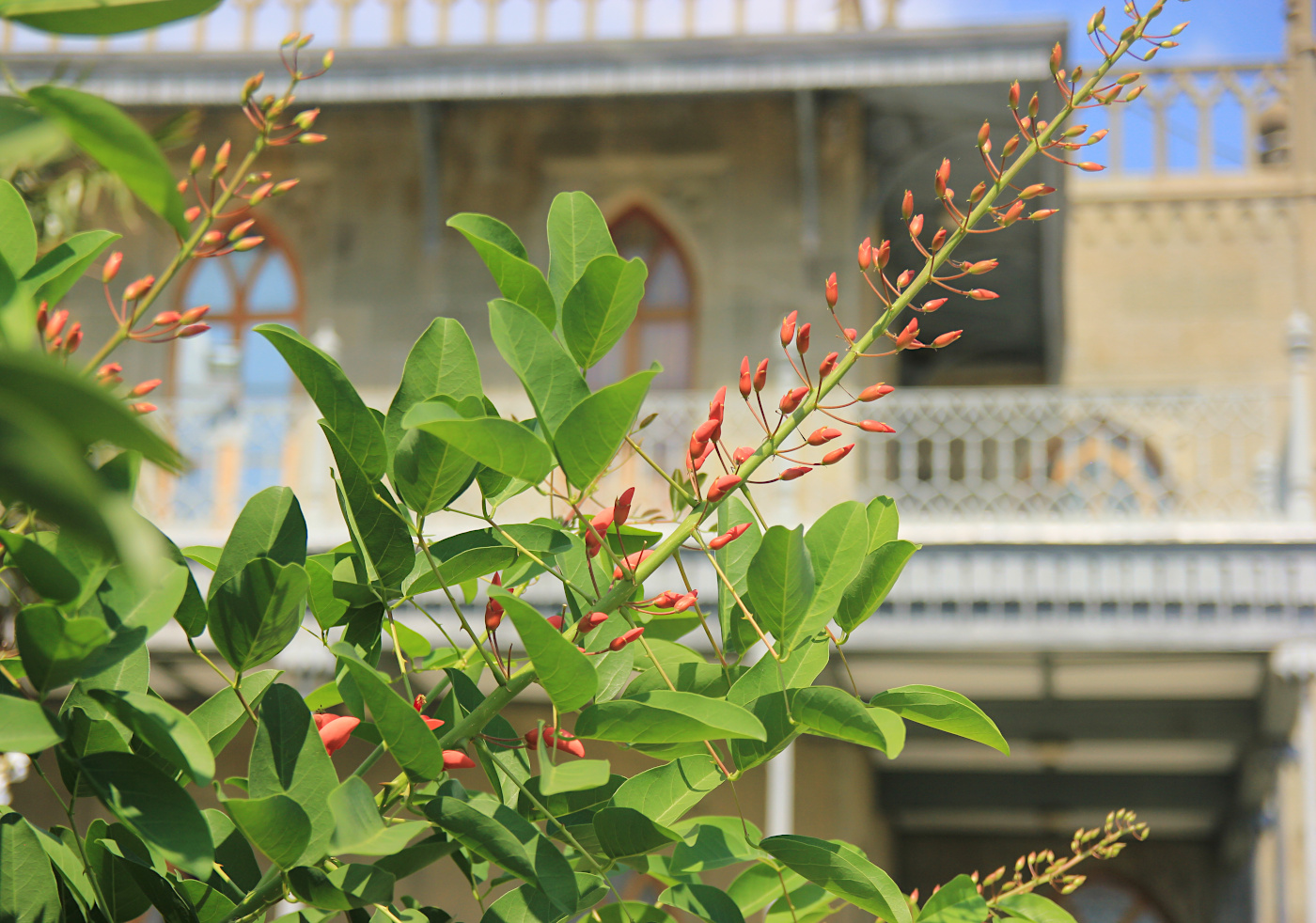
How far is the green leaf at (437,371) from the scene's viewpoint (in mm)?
882

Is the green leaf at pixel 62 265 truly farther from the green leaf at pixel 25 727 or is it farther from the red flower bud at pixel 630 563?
the red flower bud at pixel 630 563

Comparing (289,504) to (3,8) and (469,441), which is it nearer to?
(469,441)

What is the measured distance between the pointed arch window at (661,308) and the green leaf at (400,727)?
8330mm

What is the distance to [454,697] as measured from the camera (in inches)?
35.7

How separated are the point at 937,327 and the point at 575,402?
33.5ft

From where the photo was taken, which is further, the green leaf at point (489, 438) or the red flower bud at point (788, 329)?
the red flower bud at point (788, 329)

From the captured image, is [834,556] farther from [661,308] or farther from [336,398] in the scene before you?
[661,308]

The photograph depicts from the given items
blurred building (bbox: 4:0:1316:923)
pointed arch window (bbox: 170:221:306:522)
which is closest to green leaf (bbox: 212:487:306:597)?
blurred building (bbox: 4:0:1316:923)

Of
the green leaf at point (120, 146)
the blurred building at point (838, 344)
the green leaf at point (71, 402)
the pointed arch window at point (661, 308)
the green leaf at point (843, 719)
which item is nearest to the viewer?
the green leaf at point (71, 402)

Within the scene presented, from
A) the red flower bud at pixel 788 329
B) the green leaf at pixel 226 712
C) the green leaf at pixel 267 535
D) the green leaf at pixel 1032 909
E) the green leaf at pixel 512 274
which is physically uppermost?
the green leaf at pixel 512 274

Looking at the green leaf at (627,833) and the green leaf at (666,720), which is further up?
the green leaf at (666,720)

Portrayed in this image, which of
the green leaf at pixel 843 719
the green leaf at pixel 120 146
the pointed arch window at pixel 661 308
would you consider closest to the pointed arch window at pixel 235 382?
the pointed arch window at pixel 661 308

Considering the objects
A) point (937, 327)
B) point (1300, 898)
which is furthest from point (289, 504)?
point (937, 327)

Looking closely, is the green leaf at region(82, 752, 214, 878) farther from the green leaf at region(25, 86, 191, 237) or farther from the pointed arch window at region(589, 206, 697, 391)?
the pointed arch window at region(589, 206, 697, 391)
